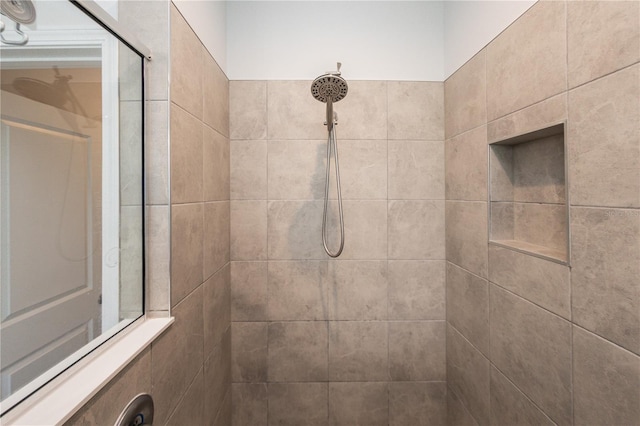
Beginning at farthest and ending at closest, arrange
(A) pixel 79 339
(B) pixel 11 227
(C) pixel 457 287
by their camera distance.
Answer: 1. (C) pixel 457 287
2. (A) pixel 79 339
3. (B) pixel 11 227

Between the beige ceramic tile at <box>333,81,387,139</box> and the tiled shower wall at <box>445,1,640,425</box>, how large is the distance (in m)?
0.38

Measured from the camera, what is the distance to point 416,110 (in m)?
1.34

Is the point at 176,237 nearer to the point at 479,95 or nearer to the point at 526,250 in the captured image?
the point at 526,250

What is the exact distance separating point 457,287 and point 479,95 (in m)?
0.87

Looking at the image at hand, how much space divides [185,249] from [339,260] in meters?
0.74

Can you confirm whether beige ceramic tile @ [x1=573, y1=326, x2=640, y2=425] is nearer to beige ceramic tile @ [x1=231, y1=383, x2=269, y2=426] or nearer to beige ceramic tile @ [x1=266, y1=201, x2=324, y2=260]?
beige ceramic tile @ [x1=266, y1=201, x2=324, y2=260]

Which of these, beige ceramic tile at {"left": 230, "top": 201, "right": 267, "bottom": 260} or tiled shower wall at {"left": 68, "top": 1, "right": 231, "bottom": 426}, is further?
beige ceramic tile at {"left": 230, "top": 201, "right": 267, "bottom": 260}

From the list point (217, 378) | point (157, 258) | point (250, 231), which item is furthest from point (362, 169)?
point (217, 378)

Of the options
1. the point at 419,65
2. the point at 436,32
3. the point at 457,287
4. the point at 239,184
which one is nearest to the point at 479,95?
the point at 419,65

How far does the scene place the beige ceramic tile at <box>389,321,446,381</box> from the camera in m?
1.34

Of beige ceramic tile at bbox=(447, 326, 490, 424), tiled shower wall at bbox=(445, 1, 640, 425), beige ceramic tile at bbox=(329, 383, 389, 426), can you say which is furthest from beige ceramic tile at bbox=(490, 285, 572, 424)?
beige ceramic tile at bbox=(329, 383, 389, 426)

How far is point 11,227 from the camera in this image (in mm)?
480

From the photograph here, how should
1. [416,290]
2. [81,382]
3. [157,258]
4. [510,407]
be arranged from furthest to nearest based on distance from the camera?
[416,290] → [510,407] → [157,258] → [81,382]

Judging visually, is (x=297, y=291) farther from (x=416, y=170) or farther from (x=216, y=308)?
(x=416, y=170)
